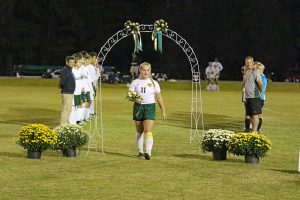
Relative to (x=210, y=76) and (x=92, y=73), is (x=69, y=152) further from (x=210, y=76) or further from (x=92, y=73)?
(x=210, y=76)

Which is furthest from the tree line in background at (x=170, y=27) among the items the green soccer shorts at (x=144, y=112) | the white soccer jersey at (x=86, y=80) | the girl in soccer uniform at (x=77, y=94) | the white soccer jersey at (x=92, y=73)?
the green soccer shorts at (x=144, y=112)

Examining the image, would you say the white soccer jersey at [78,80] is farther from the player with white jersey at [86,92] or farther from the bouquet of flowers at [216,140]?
the bouquet of flowers at [216,140]

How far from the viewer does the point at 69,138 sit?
14953 mm

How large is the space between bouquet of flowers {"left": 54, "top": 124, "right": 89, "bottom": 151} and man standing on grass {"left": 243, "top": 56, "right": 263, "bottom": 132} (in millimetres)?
5128

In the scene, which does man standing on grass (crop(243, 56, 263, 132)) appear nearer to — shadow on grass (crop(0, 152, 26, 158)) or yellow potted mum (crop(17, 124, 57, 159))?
yellow potted mum (crop(17, 124, 57, 159))

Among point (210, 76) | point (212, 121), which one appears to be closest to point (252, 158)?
point (212, 121)

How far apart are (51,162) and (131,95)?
2.07 meters

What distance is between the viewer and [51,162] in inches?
569

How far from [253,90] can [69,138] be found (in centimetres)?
567

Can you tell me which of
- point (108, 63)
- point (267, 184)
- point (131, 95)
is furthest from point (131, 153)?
point (108, 63)

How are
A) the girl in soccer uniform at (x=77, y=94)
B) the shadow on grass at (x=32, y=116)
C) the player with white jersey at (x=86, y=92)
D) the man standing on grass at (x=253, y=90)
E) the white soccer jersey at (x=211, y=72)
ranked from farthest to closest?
the white soccer jersey at (x=211, y=72)
the shadow on grass at (x=32, y=116)
the player with white jersey at (x=86, y=92)
the girl in soccer uniform at (x=77, y=94)
the man standing on grass at (x=253, y=90)

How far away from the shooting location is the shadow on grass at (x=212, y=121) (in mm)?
22844

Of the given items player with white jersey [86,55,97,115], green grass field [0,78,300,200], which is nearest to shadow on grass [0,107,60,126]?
green grass field [0,78,300,200]

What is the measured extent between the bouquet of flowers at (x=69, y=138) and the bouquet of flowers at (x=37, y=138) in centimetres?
20
